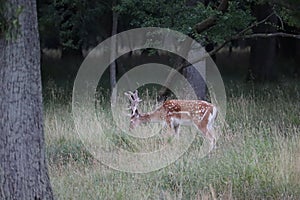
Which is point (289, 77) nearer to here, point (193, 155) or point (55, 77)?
point (55, 77)

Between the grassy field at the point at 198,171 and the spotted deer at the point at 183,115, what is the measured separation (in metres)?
0.23

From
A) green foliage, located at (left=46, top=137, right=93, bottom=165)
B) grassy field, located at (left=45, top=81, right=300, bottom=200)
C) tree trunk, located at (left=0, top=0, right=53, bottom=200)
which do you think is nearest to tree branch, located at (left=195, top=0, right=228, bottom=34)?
grassy field, located at (left=45, top=81, right=300, bottom=200)

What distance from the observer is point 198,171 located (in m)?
7.18

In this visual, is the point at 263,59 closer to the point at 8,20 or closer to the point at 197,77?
the point at 197,77

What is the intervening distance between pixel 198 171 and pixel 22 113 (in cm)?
247

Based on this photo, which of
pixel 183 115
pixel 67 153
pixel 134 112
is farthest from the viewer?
pixel 134 112

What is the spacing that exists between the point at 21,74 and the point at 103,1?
11.0 meters

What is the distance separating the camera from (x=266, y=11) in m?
19.1

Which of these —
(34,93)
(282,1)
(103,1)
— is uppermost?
(103,1)

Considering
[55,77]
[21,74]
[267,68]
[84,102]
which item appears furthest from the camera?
[55,77]

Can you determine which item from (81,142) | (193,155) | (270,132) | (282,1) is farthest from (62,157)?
(282,1)

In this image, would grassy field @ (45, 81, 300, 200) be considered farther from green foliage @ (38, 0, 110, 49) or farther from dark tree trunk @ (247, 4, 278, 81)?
dark tree trunk @ (247, 4, 278, 81)

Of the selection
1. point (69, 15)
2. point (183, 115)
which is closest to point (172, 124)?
point (183, 115)

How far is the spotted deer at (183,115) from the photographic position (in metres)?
9.13
